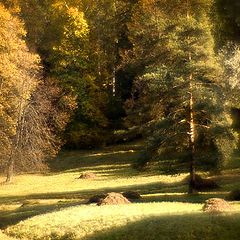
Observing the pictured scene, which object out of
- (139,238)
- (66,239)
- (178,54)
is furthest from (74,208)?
(178,54)

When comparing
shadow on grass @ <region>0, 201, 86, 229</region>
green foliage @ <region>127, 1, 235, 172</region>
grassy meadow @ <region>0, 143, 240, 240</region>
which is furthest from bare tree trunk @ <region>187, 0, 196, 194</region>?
shadow on grass @ <region>0, 201, 86, 229</region>

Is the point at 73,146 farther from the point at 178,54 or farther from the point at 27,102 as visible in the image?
the point at 178,54

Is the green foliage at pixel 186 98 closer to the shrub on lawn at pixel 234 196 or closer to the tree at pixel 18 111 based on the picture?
the shrub on lawn at pixel 234 196

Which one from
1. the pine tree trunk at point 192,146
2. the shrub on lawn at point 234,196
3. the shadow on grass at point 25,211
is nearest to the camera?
the shrub on lawn at point 234,196

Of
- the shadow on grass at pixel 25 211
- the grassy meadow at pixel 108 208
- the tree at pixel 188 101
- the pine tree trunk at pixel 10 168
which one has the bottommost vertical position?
the shadow on grass at pixel 25 211

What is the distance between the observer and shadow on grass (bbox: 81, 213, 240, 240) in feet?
66.8

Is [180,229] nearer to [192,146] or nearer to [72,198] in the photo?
[192,146]

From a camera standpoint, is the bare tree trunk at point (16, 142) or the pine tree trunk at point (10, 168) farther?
the bare tree trunk at point (16, 142)

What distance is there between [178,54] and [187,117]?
4154 mm

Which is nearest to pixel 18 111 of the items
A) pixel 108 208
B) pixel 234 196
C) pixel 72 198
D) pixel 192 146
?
pixel 72 198

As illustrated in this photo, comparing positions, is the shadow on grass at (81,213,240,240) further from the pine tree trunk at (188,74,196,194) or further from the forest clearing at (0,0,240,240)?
the pine tree trunk at (188,74,196,194)

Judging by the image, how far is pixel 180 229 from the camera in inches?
826

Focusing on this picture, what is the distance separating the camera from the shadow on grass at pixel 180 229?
2037 centimetres

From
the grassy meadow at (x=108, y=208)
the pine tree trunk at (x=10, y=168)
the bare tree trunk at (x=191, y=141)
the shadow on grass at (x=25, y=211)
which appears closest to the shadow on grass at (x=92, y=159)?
the grassy meadow at (x=108, y=208)
